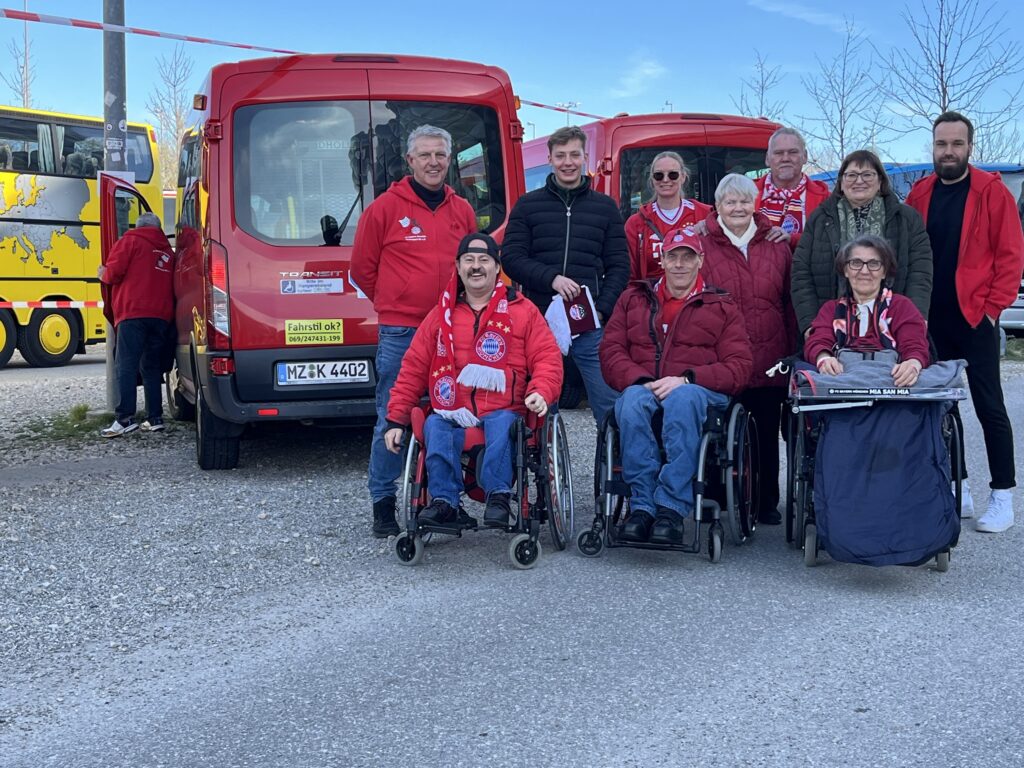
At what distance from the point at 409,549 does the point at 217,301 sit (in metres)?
2.65

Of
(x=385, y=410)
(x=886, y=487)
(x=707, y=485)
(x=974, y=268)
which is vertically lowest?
(x=707, y=485)

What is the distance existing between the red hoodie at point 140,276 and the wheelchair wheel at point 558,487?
17.2 feet

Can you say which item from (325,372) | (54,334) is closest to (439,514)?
(325,372)

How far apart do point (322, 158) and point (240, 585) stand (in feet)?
10.6

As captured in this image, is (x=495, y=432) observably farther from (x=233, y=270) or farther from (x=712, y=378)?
(x=233, y=270)

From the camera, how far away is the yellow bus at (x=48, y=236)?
17.3 meters

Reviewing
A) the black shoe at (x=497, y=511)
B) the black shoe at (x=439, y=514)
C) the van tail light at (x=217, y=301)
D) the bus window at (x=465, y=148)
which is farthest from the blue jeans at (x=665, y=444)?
the van tail light at (x=217, y=301)

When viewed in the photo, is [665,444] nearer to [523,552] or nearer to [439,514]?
[523,552]

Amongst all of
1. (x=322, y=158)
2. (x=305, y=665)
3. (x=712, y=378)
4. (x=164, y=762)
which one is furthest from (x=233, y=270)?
(x=164, y=762)

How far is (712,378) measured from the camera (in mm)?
5449

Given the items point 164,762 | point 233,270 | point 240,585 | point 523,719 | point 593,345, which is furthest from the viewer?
point 233,270

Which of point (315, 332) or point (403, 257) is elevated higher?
point (403, 257)

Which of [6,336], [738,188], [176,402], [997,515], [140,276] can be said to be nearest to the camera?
[738,188]

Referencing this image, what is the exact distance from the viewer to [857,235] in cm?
565
